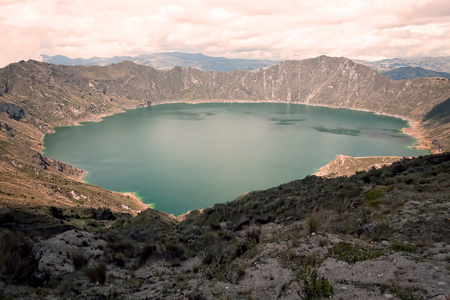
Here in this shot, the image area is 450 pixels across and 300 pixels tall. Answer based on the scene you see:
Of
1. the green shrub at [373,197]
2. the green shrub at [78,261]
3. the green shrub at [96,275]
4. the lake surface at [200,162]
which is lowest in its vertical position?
the lake surface at [200,162]

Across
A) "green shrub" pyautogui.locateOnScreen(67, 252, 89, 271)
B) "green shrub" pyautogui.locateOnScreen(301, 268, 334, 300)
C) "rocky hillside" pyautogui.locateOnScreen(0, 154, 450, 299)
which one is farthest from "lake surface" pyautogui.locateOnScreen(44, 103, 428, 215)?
"green shrub" pyautogui.locateOnScreen(301, 268, 334, 300)

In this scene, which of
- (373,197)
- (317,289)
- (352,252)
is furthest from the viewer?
(373,197)

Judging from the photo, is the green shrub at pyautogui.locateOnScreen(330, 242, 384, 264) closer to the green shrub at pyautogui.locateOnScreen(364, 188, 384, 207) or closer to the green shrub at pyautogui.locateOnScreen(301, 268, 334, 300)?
the green shrub at pyautogui.locateOnScreen(301, 268, 334, 300)

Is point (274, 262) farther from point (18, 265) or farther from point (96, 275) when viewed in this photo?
point (18, 265)

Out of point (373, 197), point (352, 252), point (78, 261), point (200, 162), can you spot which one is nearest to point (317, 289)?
point (352, 252)

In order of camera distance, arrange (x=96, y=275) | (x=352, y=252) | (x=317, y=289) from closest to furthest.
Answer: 1. (x=317, y=289)
2. (x=352, y=252)
3. (x=96, y=275)

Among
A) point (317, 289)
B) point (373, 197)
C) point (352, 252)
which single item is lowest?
point (373, 197)

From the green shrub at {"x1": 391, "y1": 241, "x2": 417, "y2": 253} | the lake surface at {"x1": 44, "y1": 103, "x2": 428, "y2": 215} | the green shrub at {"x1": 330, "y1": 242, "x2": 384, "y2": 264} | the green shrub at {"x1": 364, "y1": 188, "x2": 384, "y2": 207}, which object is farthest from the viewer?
the lake surface at {"x1": 44, "y1": 103, "x2": 428, "y2": 215}

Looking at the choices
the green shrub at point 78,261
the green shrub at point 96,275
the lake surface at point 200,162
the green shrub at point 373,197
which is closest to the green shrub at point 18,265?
the green shrub at point 78,261

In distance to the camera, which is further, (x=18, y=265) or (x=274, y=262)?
(x=274, y=262)

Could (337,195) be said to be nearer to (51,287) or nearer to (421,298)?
(421,298)

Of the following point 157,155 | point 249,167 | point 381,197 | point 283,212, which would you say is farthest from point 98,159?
point 381,197

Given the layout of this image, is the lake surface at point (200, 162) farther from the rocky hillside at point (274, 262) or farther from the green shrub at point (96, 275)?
the green shrub at point (96, 275)
